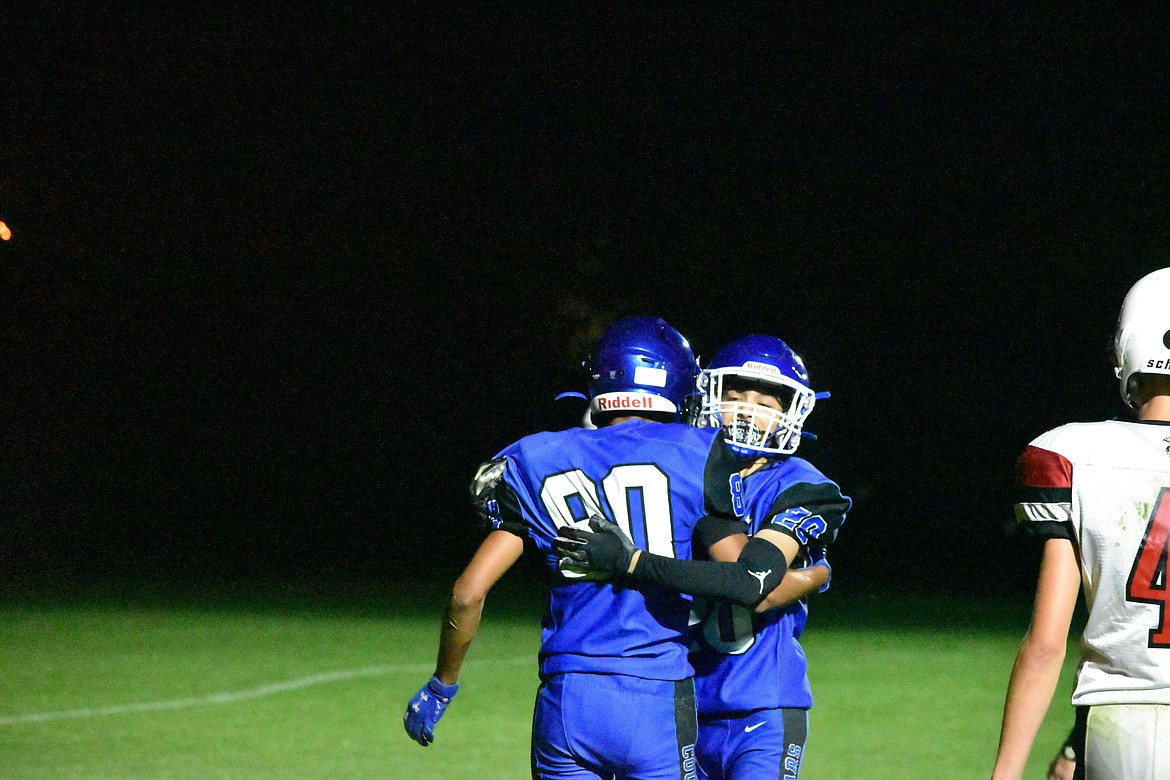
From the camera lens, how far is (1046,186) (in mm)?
14742

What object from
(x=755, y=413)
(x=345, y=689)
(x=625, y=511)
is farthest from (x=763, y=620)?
(x=345, y=689)

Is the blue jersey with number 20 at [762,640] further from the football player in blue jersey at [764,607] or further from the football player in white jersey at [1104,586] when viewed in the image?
the football player in white jersey at [1104,586]

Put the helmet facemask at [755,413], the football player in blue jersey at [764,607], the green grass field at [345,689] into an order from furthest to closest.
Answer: the green grass field at [345,689], the helmet facemask at [755,413], the football player in blue jersey at [764,607]

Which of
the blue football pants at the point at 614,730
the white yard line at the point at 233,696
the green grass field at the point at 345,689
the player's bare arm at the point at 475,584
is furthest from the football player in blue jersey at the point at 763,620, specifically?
the white yard line at the point at 233,696

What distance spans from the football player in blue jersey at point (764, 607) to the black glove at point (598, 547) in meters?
0.33

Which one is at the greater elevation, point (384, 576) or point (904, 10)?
point (904, 10)

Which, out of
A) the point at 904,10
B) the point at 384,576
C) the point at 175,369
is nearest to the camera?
the point at 384,576

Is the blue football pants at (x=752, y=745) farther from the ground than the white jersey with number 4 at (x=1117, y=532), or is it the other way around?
the white jersey with number 4 at (x=1117, y=532)

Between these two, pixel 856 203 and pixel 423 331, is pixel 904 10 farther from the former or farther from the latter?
pixel 423 331

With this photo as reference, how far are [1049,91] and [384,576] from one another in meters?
8.52

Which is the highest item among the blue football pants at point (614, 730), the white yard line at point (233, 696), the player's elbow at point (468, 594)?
the player's elbow at point (468, 594)

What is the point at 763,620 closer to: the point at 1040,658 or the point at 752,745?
the point at 752,745

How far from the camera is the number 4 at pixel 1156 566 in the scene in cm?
196

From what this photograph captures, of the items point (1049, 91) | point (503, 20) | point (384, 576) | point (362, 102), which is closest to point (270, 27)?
point (362, 102)
